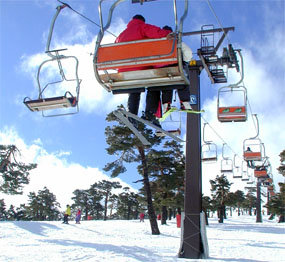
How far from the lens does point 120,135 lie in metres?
19.2

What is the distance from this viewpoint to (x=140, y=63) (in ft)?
12.9

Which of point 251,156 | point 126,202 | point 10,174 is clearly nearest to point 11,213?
point 126,202

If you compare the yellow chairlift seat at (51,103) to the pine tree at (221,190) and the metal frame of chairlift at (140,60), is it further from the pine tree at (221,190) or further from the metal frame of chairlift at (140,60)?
the pine tree at (221,190)

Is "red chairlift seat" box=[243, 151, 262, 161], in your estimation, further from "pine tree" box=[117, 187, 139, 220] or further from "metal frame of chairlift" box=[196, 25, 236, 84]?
"pine tree" box=[117, 187, 139, 220]

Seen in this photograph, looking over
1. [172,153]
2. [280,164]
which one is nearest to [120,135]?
[172,153]

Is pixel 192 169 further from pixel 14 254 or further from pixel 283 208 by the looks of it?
pixel 283 208

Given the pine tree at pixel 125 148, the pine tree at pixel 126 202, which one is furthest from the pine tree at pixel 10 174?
the pine tree at pixel 126 202

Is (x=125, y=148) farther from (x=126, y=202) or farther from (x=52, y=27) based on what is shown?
(x=126, y=202)

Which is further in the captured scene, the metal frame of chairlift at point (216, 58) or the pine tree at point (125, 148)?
the pine tree at point (125, 148)

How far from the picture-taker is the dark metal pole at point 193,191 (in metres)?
9.30

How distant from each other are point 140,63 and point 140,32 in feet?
1.95

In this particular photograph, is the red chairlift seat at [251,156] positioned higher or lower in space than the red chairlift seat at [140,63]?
higher

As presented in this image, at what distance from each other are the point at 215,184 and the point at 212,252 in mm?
26789

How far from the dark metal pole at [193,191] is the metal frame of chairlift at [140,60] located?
5836 mm
